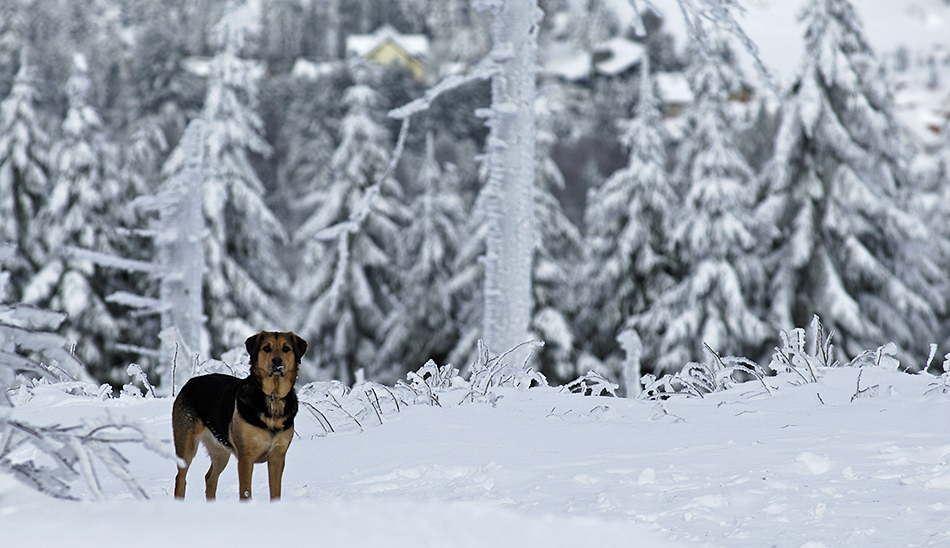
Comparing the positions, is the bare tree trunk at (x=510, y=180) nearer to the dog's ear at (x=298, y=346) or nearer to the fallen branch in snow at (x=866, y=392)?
the fallen branch in snow at (x=866, y=392)

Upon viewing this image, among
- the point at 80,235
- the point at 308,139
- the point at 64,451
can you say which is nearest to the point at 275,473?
the point at 64,451

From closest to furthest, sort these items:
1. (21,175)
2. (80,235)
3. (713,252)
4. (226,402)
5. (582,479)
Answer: (582,479), (226,402), (713,252), (80,235), (21,175)

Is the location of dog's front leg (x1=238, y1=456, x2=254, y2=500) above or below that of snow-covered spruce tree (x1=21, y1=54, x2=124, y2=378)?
above

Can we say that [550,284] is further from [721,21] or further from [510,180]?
[721,21]

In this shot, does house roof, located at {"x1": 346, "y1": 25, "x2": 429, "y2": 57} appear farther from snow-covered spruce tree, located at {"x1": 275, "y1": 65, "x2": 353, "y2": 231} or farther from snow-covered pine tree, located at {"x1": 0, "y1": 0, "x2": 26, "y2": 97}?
snow-covered pine tree, located at {"x1": 0, "y1": 0, "x2": 26, "y2": 97}

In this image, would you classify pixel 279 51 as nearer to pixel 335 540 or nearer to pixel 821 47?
pixel 821 47

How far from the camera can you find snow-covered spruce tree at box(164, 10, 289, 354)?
21188 millimetres

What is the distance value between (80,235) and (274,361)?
20.6 metres

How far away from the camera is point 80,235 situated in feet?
72.9

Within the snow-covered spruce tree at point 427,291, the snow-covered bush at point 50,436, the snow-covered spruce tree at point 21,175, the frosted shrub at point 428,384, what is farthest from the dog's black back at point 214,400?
the snow-covered spruce tree at point 21,175

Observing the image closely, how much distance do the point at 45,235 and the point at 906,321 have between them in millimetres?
22358

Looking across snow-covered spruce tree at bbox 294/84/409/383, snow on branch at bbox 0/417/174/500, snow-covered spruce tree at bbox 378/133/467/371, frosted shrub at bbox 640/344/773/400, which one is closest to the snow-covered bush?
snow on branch at bbox 0/417/174/500

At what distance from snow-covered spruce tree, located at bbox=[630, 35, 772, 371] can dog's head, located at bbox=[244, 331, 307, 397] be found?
16591mm

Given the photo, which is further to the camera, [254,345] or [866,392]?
[866,392]
